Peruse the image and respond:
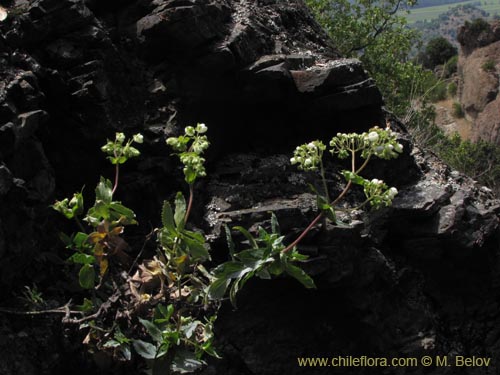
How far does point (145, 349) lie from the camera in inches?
148

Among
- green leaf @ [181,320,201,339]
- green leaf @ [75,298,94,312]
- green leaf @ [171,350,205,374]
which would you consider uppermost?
green leaf @ [75,298,94,312]

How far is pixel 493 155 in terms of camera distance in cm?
2891

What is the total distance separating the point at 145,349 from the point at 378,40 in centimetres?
1679

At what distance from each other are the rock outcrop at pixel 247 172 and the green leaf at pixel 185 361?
72cm

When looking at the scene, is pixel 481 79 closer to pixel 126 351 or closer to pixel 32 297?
pixel 126 351

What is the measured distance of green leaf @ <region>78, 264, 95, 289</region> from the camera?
12.6 ft

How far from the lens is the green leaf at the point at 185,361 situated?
373 centimetres

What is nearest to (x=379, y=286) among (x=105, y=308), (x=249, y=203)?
(x=249, y=203)

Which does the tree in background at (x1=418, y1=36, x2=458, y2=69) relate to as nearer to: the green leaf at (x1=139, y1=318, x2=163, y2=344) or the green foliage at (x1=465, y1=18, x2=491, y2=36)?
the green foliage at (x1=465, y1=18, x2=491, y2=36)

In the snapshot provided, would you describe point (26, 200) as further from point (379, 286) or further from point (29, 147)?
point (379, 286)

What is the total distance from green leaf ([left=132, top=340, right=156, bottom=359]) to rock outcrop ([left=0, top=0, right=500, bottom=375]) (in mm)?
555

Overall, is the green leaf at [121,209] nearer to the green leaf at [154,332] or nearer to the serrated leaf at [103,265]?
the serrated leaf at [103,265]

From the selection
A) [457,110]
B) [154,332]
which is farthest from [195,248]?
[457,110]

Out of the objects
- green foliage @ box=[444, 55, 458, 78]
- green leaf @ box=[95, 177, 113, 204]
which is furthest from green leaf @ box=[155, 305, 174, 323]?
green foliage @ box=[444, 55, 458, 78]
